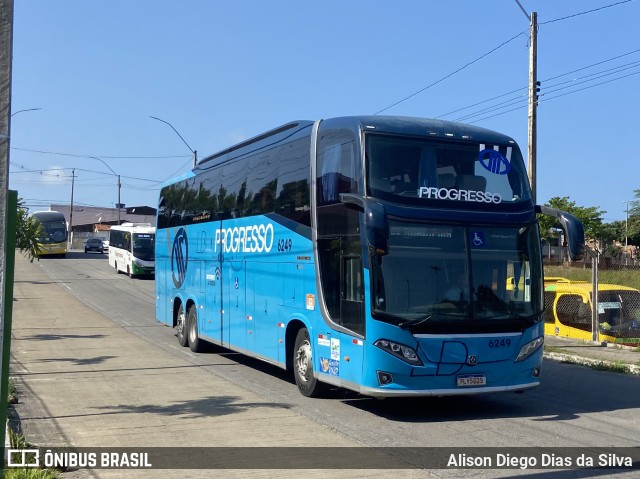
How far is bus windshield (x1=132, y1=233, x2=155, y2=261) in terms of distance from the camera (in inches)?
1710

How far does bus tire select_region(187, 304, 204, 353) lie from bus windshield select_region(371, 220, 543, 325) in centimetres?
831

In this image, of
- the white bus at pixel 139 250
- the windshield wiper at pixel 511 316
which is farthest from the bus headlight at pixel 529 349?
the white bus at pixel 139 250

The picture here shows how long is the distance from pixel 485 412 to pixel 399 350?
6.49ft

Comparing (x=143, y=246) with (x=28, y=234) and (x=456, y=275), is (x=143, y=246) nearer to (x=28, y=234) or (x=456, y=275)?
(x=28, y=234)

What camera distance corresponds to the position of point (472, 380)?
9.95 metres

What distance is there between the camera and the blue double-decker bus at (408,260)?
382 inches

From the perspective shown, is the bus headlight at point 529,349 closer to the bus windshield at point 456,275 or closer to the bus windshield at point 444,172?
the bus windshield at point 456,275

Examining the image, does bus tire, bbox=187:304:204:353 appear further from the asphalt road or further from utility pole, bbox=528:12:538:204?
utility pole, bbox=528:12:538:204

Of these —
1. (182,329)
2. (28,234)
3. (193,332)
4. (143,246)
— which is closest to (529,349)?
(193,332)

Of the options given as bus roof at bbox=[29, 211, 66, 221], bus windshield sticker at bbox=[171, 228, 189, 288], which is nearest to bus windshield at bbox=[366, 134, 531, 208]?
bus windshield sticker at bbox=[171, 228, 189, 288]

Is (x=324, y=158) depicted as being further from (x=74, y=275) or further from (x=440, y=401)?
(x=74, y=275)

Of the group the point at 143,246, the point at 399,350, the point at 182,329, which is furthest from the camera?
the point at 143,246

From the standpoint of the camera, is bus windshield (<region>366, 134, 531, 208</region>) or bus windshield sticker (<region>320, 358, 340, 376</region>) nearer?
bus windshield (<region>366, 134, 531, 208</region>)

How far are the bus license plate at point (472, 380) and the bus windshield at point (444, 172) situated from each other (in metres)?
2.21
